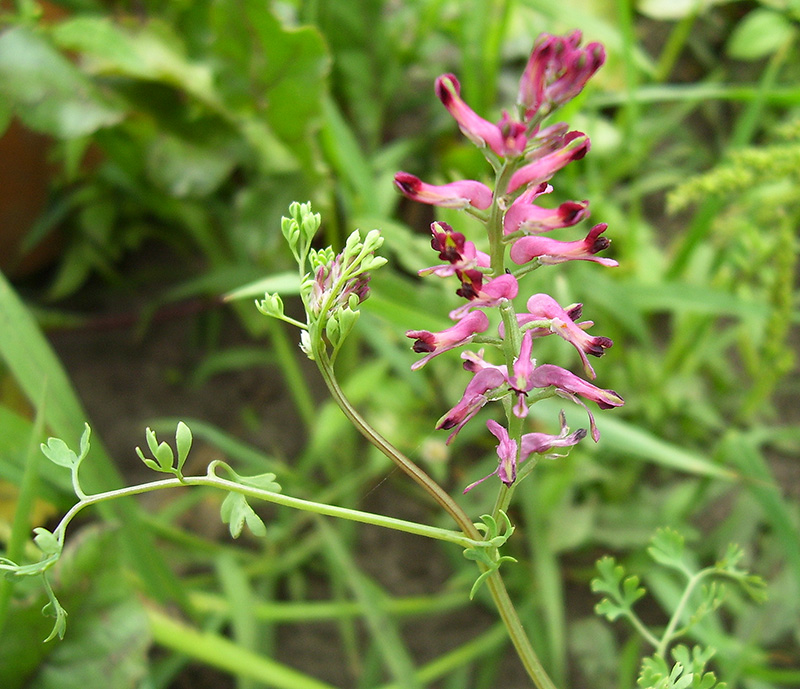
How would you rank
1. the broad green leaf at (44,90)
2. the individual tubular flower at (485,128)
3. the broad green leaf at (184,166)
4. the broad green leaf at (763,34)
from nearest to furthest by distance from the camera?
the individual tubular flower at (485,128) → the broad green leaf at (44,90) → the broad green leaf at (184,166) → the broad green leaf at (763,34)

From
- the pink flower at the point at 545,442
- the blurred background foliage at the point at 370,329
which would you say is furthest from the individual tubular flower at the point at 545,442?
the blurred background foliage at the point at 370,329

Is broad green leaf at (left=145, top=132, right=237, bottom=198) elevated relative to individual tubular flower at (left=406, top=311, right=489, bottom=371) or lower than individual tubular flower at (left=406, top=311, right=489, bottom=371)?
lower

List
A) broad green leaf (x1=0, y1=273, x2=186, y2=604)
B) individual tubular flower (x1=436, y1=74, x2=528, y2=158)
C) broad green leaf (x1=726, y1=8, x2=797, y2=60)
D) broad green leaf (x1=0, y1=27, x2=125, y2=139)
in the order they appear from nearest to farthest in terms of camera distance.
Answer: individual tubular flower (x1=436, y1=74, x2=528, y2=158) < broad green leaf (x1=0, y1=273, x2=186, y2=604) < broad green leaf (x1=0, y1=27, x2=125, y2=139) < broad green leaf (x1=726, y1=8, x2=797, y2=60)

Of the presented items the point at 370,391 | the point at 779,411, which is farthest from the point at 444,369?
the point at 779,411

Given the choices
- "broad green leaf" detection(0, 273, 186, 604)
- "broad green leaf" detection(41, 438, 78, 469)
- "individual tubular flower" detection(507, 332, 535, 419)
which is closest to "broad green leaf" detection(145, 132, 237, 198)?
"broad green leaf" detection(0, 273, 186, 604)

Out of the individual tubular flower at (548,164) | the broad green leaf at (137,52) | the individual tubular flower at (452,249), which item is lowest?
the broad green leaf at (137,52)

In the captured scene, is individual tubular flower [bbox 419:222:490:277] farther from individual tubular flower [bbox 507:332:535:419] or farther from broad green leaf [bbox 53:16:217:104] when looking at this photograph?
broad green leaf [bbox 53:16:217:104]

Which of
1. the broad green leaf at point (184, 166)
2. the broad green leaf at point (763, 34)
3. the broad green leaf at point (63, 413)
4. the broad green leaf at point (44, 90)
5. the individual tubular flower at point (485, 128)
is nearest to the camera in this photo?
the individual tubular flower at point (485, 128)

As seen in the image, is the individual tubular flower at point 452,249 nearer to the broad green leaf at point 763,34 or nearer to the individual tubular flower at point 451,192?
the individual tubular flower at point 451,192

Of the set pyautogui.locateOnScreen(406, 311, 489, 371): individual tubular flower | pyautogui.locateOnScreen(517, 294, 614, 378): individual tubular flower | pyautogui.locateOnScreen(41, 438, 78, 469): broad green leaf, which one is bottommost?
pyautogui.locateOnScreen(41, 438, 78, 469): broad green leaf

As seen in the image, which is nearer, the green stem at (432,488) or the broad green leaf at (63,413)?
the green stem at (432,488)
